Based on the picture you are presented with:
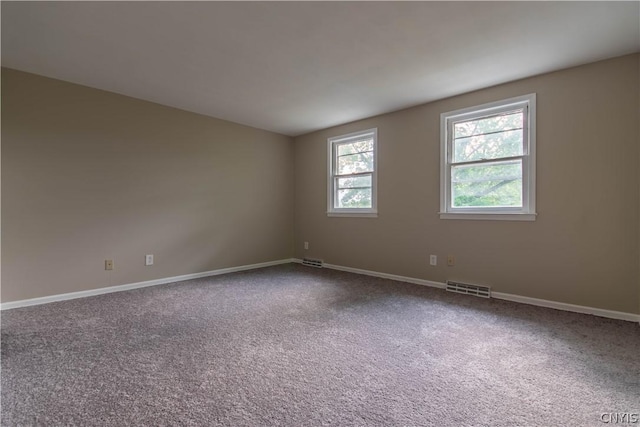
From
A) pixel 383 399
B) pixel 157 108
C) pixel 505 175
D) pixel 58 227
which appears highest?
pixel 157 108

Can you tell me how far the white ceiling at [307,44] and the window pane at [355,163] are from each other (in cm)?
118

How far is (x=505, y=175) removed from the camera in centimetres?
321

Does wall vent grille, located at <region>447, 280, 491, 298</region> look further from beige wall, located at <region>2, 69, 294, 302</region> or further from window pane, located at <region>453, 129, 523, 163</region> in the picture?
beige wall, located at <region>2, 69, 294, 302</region>

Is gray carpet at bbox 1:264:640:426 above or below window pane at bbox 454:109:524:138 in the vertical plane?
below

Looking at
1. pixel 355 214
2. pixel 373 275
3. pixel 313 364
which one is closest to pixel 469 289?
pixel 373 275

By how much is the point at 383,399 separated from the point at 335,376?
0.31 metres

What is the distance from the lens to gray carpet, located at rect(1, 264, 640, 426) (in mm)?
1396

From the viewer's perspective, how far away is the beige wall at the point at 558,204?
2564 mm

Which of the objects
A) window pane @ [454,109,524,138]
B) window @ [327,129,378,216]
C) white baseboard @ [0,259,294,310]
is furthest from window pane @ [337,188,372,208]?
white baseboard @ [0,259,294,310]

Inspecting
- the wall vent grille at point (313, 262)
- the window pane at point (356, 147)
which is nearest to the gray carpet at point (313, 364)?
the wall vent grille at point (313, 262)

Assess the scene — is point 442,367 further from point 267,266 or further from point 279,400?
point 267,266

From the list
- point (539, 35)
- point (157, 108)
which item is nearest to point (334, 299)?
point (539, 35)

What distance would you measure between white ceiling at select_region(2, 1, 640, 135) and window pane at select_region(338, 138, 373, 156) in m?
1.08

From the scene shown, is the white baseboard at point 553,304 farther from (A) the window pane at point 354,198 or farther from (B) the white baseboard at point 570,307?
(A) the window pane at point 354,198
